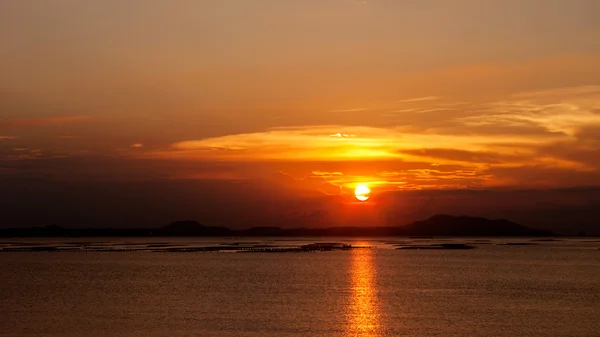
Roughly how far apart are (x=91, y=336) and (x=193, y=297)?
58.6ft

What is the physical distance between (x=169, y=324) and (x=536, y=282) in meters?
41.5

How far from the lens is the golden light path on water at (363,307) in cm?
3753

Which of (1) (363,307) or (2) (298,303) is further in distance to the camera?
(2) (298,303)

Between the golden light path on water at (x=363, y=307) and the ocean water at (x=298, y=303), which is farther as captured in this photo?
the ocean water at (x=298, y=303)

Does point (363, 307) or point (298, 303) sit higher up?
point (298, 303)

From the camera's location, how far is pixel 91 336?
3500 cm

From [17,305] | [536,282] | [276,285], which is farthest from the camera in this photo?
[536,282]

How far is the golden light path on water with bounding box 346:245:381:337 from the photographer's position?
37534mm

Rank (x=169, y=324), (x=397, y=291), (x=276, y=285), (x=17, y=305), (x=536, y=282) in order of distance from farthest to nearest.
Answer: (x=536, y=282) < (x=276, y=285) < (x=397, y=291) < (x=17, y=305) < (x=169, y=324)

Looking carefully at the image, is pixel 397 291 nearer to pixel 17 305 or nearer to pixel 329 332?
pixel 329 332

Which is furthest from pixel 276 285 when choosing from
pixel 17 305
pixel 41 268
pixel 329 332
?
pixel 41 268

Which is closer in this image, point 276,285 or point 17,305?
point 17,305

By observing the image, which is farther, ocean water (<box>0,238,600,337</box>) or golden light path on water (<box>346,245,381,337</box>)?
ocean water (<box>0,238,600,337</box>)

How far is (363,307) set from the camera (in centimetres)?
4712
